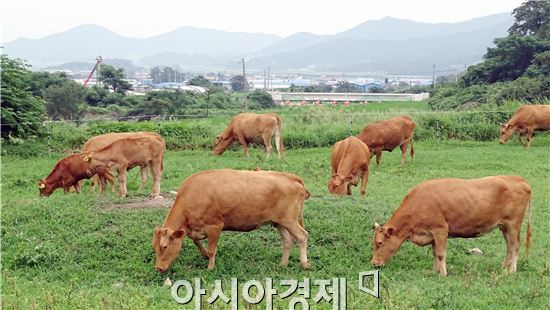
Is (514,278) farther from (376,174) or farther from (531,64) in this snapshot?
(531,64)

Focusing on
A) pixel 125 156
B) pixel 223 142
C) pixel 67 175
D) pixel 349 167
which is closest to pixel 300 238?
pixel 349 167

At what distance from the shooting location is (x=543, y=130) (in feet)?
80.4

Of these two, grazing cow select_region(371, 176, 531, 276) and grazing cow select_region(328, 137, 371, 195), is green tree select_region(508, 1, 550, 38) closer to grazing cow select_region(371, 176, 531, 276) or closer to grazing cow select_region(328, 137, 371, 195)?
Answer: grazing cow select_region(328, 137, 371, 195)

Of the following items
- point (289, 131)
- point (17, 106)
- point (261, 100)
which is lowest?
point (261, 100)

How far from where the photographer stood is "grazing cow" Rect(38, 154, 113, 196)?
1453 centimetres

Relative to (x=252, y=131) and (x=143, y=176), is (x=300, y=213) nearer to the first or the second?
(x=143, y=176)

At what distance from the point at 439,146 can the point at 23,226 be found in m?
17.5

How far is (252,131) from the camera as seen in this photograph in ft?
73.7

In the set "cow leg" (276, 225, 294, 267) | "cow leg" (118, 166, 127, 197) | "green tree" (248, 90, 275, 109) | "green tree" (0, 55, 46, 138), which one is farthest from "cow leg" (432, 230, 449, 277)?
"green tree" (248, 90, 275, 109)

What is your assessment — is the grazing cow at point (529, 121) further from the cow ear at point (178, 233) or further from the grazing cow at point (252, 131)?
the cow ear at point (178, 233)

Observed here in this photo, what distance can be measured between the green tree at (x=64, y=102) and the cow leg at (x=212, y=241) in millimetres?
33903

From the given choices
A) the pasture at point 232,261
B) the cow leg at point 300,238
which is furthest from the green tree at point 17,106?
the cow leg at point 300,238

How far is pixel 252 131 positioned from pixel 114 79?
3693 cm

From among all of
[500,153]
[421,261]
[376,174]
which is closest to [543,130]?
[500,153]
